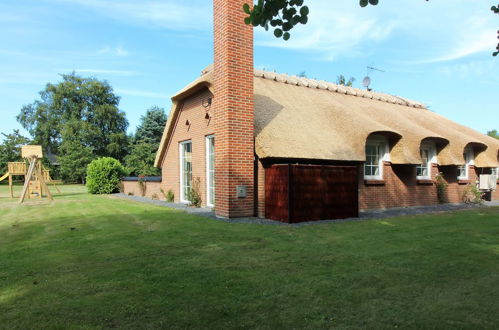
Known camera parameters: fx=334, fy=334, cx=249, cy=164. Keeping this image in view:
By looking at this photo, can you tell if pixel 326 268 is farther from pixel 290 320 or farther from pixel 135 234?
pixel 135 234

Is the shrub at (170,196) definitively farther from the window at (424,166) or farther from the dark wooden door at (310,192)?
the window at (424,166)

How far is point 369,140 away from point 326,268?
28.3ft

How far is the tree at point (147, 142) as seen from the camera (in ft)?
100

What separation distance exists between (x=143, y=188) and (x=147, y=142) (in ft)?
51.0

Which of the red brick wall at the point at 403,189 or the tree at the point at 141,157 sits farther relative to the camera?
the tree at the point at 141,157

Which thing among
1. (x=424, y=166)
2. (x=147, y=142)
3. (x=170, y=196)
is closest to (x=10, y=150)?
(x=147, y=142)

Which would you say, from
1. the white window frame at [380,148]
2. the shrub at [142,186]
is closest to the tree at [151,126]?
the shrub at [142,186]

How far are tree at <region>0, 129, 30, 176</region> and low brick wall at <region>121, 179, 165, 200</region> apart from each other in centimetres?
3036

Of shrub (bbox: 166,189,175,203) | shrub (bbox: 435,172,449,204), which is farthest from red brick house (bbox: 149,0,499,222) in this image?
shrub (bbox: 166,189,175,203)

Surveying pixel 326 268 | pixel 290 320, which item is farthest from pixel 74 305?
pixel 326 268

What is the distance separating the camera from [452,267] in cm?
455

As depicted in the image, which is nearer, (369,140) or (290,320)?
(290,320)

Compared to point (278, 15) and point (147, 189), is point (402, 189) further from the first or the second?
point (147, 189)

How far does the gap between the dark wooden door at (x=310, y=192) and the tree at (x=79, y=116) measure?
4196cm
